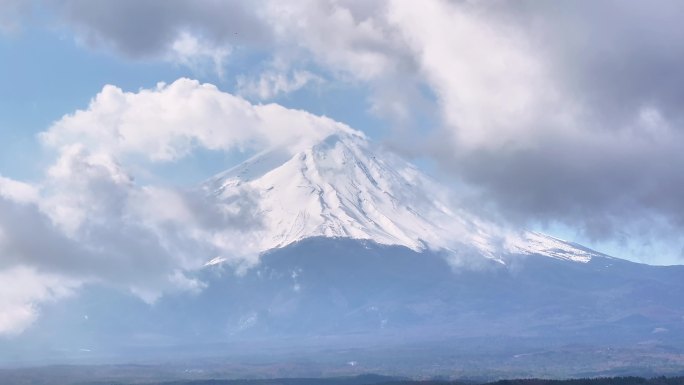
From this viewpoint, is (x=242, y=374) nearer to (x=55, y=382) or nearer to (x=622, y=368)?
(x=55, y=382)

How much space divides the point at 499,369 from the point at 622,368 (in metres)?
19.6

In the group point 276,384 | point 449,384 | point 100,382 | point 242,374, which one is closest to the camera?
point 449,384

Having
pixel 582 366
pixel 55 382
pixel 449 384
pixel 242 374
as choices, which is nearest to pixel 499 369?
pixel 582 366

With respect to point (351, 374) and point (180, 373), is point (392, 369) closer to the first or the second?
point (351, 374)

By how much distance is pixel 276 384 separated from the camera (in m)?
156

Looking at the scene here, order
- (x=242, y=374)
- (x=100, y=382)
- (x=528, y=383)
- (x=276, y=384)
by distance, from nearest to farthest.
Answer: (x=528, y=383), (x=276, y=384), (x=100, y=382), (x=242, y=374)

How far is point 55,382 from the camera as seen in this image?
176m

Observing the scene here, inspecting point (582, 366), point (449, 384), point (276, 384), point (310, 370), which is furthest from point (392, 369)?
point (449, 384)

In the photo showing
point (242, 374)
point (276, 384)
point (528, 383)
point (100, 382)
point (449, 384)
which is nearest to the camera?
point (528, 383)

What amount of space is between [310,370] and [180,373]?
881 inches

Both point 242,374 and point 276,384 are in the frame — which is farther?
point 242,374

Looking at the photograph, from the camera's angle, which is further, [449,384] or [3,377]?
[3,377]

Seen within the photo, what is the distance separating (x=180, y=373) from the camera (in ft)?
650

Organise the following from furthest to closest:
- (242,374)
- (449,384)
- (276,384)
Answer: (242,374) < (276,384) < (449,384)
